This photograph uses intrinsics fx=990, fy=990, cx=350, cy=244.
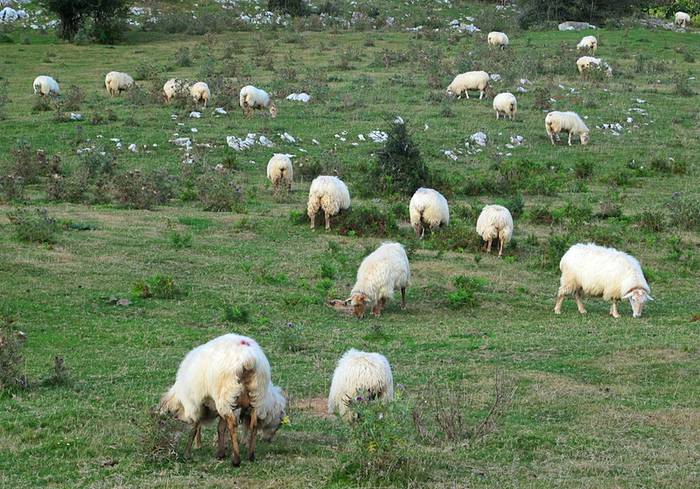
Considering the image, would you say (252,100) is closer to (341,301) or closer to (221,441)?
(341,301)

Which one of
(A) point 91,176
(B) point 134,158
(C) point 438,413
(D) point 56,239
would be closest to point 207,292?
(D) point 56,239

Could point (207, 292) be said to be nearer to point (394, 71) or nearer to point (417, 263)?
point (417, 263)

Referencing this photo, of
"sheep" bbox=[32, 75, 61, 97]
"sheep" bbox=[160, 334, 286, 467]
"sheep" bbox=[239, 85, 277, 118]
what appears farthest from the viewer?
"sheep" bbox=[32, 75, 61, 97]

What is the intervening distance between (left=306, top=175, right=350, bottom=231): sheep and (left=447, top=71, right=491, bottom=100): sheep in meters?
14.5

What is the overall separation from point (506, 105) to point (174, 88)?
10.1 m

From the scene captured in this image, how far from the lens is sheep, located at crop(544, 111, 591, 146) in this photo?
28.2 metres

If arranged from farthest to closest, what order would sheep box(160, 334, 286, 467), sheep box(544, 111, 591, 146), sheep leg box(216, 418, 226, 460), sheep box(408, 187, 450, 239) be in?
sheep box(544, 111, 591, 146) → sheep box(408, 187, 450, 239) → sheep leg box(216, 418, 226, 460) → sheep box(160, 334, 286, 467)

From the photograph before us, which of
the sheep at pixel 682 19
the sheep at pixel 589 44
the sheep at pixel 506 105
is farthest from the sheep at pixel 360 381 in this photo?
the sheep at pixel 682 19

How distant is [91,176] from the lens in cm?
2225

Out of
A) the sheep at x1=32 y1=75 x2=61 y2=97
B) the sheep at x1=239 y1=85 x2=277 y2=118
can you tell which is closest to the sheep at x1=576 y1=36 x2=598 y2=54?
the sheep at x1=239 y1=85 x2=277 y2=118

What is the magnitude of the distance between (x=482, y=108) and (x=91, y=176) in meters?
13.9

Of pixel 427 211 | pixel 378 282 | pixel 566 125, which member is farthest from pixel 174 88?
pixel 378 282

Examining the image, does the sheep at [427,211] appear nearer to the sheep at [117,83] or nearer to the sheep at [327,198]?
the sheep at [327,198]

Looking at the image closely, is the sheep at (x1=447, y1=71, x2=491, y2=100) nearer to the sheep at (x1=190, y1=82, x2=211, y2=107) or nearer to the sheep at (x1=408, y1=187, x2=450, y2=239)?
the sheep at (x1=190, y1=82, x2=211, y2=107)
